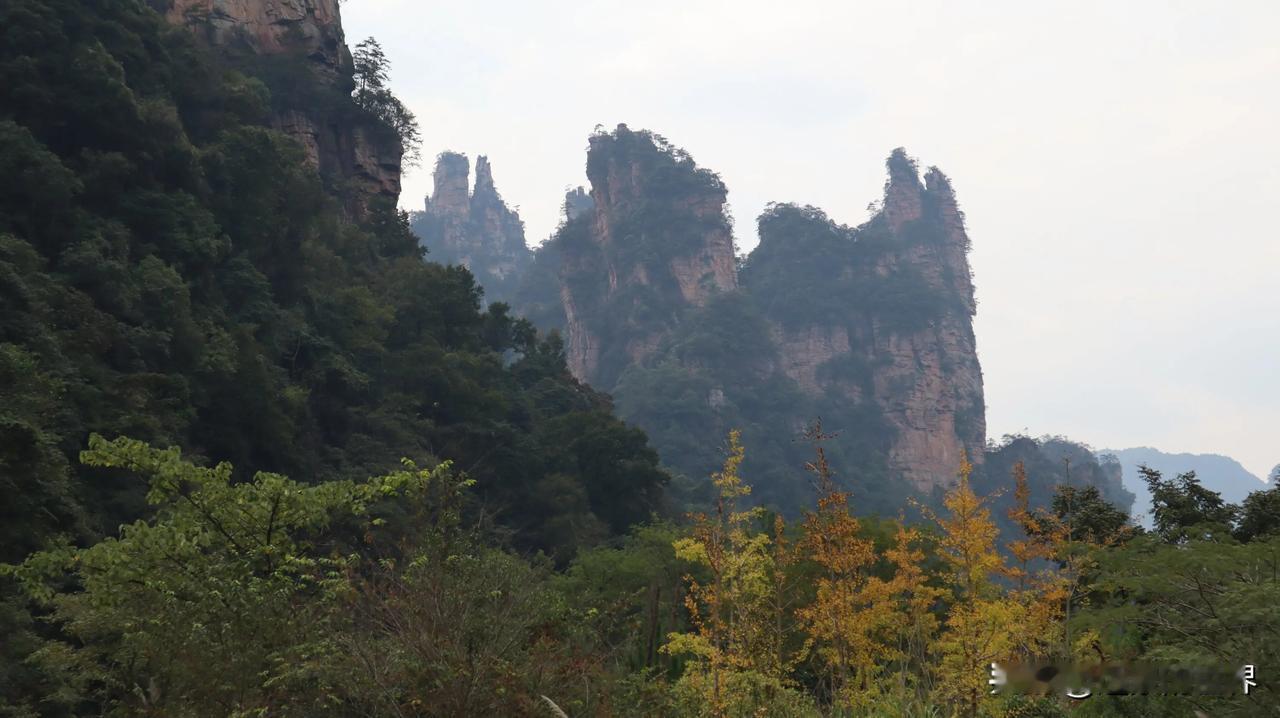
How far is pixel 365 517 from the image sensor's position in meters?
19.5

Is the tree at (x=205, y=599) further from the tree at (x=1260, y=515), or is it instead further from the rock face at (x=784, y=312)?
the rock face at (x=784, y=312)

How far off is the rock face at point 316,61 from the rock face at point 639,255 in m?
37.0

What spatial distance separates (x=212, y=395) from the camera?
770 inches

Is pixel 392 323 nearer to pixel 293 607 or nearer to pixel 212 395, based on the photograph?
pixel 212 395

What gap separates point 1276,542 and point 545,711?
29.2 feet

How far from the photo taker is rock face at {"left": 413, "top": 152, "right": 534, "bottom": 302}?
100 meters

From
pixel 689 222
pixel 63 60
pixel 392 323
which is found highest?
pixel 689 222

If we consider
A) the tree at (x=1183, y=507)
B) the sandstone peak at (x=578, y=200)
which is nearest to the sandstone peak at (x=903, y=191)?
the sandstone peak at (x=578, y=200)

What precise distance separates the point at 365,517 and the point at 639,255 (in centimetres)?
5560

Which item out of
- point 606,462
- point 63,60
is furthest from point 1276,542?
point 63,60

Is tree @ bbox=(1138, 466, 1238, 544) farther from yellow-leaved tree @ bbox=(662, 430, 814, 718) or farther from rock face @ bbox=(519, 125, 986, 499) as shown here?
rock face @ bbox=(519, 125, 986, 499)

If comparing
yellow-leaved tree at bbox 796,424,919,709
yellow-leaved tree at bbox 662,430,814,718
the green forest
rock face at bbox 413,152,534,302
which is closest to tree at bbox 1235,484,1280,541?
the green forest

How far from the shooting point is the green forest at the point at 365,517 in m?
6.36

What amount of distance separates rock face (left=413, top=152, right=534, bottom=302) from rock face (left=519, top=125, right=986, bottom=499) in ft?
74.8
